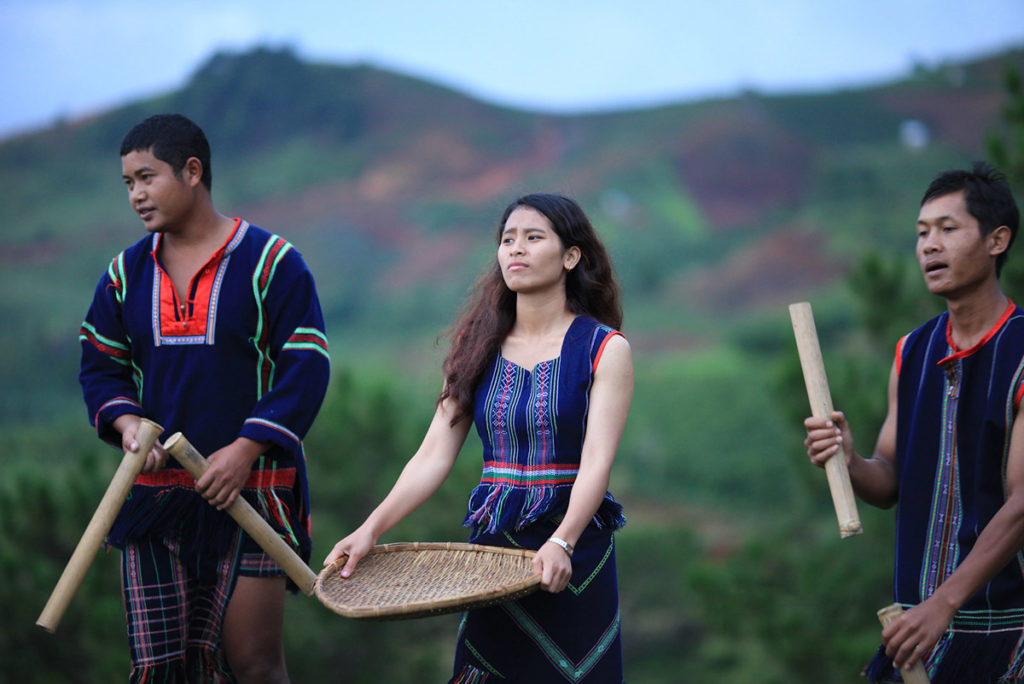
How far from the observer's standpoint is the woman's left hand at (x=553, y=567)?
2.38 meters

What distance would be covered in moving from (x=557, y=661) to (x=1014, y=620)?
117cm

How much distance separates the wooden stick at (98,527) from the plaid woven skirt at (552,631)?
1047mm

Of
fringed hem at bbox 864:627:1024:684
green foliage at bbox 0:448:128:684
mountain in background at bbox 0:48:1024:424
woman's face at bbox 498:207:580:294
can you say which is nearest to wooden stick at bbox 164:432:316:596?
woman's face at bbox 498:207:580:294

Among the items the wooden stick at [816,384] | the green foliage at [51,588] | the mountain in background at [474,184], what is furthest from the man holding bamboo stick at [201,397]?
the mountain in background at [474,184]

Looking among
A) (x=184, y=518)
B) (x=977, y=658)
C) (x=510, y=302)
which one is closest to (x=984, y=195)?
(x=977, y=658)

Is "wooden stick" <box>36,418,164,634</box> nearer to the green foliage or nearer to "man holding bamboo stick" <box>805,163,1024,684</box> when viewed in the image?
"man holding bamboo stick" <box>805,163,1024,684</box>

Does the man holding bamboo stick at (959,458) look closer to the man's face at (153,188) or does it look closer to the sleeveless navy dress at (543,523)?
the sleeveless navy dress at (543,523)

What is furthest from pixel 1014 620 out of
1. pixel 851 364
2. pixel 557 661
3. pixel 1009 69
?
pixel 851 364

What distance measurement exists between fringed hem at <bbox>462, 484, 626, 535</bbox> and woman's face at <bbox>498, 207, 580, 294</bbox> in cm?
56

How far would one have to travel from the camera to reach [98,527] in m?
2.83

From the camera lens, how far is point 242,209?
15008 mm

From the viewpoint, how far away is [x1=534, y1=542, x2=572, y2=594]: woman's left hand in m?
2.38

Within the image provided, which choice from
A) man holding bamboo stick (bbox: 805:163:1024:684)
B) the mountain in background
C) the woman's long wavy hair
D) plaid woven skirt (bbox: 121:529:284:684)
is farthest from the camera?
the mountain in background

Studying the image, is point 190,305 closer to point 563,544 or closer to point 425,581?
point 425,581
